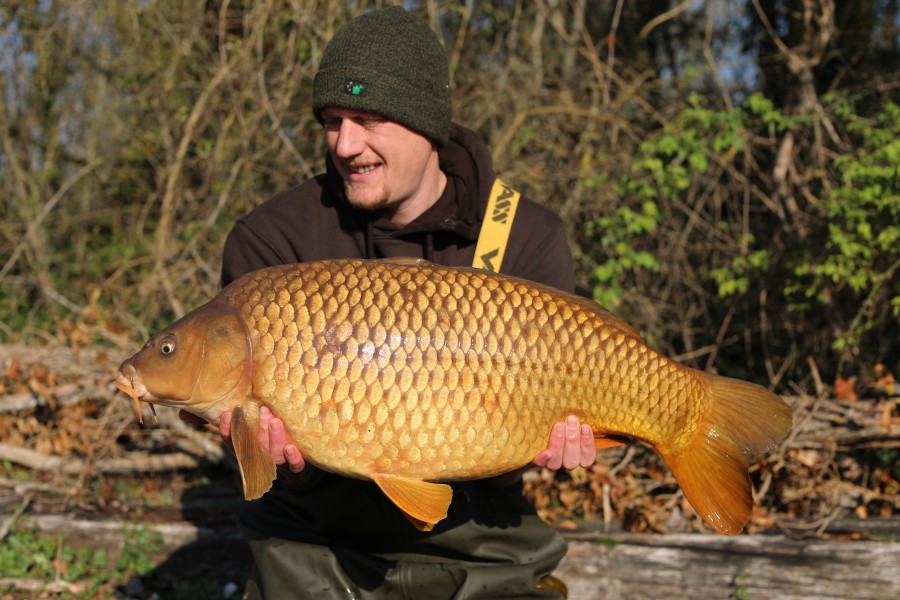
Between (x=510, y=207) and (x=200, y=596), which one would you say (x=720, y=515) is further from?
(x=200, y=596)

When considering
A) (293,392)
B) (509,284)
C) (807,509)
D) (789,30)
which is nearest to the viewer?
(293,392)

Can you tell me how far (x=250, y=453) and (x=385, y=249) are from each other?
0.65m

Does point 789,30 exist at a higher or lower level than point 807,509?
higher

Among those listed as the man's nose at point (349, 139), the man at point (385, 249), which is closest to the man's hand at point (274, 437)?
the man at point (385, 249)

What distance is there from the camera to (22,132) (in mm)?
4980

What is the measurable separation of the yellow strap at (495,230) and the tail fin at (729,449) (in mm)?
565

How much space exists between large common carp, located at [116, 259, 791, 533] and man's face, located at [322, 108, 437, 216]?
358 mm

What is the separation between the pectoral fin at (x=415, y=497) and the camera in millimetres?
1553

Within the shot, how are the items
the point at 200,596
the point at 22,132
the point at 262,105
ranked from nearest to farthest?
the point at 200,596 < the point at 262,105 < the point at 22,132

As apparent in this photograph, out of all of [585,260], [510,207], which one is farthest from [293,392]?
[585,260]

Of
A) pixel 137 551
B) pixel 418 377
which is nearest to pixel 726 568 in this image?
pixel 418 377

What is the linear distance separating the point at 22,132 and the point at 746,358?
3967mm

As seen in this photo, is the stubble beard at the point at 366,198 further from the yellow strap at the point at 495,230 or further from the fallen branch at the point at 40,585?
the fallen branch at the point at 40,585

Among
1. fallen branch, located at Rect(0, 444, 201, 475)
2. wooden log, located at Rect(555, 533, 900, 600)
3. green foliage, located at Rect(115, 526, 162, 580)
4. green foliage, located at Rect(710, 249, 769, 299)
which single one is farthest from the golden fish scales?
green foliage, located at Rect(710, 249, 769, 299)
